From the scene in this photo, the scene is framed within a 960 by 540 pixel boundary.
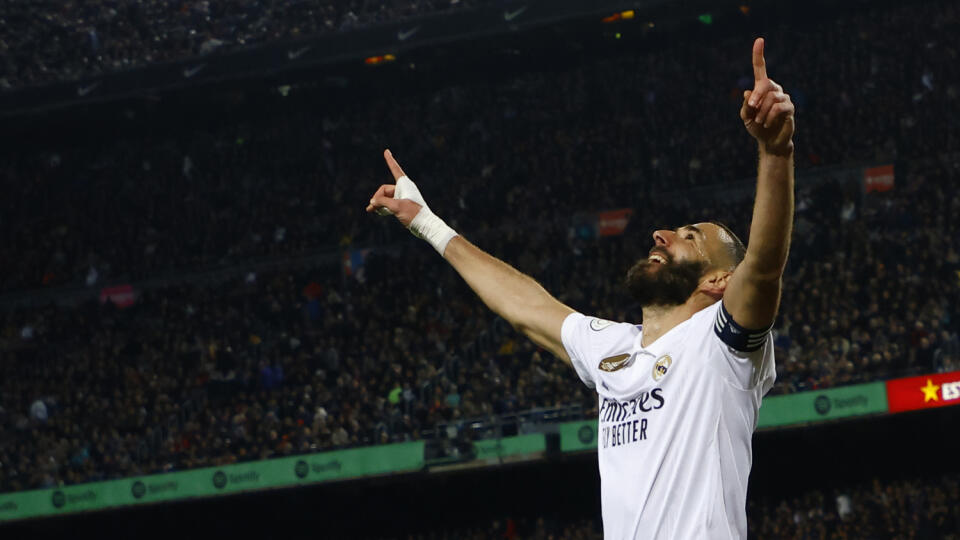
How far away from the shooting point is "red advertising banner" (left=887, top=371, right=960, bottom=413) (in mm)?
19562

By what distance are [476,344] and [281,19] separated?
11065 mm

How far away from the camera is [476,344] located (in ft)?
78.6

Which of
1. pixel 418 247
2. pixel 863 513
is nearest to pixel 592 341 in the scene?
pixel 863 513

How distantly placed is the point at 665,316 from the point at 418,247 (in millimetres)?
23840

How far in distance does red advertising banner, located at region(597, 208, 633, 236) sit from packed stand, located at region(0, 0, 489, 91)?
7481 millimetres

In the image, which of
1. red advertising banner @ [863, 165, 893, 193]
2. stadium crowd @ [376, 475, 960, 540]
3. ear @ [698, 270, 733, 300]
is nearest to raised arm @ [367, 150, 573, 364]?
ear @ [698, 270, 733, 300]

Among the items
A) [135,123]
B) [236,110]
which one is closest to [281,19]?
[236,110]

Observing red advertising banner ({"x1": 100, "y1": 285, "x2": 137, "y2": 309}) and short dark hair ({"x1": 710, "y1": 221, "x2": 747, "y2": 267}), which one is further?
red advertising banner ({"x1": 100, "y1": 285, "x2": 137, "y2": 309})

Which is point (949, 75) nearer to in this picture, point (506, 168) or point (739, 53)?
point (739, 53)

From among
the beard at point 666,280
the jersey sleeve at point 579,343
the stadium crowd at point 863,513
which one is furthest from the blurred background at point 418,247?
the beard at point 666,280

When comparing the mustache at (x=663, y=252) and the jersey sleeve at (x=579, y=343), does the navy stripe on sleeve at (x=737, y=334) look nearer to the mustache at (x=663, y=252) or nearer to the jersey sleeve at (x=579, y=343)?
the mustache at (x=663, y=252)

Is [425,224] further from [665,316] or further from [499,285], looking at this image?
[665,316]

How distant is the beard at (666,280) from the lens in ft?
12.4

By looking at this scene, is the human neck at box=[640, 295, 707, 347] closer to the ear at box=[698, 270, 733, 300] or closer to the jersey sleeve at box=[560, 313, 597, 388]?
the ear at box=[698, 270, 733, 300]
